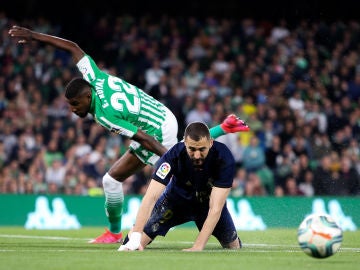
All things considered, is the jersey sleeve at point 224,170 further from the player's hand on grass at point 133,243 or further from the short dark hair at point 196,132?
the player's hand on grass at point 133,243

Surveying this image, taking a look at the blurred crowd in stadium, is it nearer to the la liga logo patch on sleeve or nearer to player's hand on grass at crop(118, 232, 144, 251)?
player's hand on grass at crop(118, 232, 144, 251)

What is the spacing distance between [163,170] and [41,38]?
2675 mm

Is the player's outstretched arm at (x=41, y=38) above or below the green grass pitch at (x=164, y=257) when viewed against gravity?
above

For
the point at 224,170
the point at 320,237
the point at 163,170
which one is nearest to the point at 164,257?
the point at 163,170

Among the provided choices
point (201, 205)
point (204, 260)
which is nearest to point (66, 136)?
point (201, 205)

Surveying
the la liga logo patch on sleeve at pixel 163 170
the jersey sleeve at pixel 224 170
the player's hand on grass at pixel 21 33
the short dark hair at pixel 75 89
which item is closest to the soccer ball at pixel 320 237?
the jersey sleeve at pixel 224 170

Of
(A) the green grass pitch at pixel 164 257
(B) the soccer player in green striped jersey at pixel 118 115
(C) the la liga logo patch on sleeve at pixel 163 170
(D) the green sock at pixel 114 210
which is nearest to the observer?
(A) the green grass pitch at pixel 164 257

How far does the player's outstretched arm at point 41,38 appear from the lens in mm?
11383

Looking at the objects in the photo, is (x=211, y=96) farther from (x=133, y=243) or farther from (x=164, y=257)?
(x=164, y=257)

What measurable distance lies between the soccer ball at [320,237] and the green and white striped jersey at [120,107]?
281 centimetres

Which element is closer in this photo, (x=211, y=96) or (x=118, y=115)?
(x=118, y=115)

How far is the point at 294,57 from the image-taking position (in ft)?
75.0

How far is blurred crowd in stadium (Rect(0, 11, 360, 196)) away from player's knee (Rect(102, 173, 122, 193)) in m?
7.06

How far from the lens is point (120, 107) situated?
11289 millimetres
